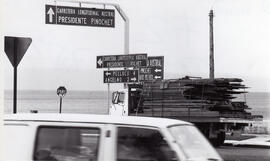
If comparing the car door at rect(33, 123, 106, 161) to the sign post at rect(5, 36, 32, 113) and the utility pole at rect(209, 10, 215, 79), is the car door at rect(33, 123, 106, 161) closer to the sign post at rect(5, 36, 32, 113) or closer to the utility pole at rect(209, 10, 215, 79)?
the sign post at rect(5, 36, 32, 113)

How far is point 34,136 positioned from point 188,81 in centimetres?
1494

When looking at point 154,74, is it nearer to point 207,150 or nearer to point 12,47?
point 12,47

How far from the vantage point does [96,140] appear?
552 cm

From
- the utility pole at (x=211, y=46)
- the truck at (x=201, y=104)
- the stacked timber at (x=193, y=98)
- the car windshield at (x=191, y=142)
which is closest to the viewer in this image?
the car windshield at (x=191, y=142)

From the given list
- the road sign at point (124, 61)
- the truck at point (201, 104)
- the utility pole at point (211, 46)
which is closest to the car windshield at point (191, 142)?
the truck at point (201, 104)

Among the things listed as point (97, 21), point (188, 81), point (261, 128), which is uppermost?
point (97, 21)

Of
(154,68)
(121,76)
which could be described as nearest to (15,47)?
(121,76)

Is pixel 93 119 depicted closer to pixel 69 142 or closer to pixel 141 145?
pixel 69 142

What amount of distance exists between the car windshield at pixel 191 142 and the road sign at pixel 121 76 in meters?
15.9

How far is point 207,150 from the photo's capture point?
19.5ft

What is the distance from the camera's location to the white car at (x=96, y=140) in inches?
215

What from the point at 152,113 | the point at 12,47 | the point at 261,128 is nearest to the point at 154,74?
the point at 152,113

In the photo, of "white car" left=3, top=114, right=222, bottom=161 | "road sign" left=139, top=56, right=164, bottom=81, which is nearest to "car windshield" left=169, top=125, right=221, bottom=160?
"white car" left=3, top=114, right=222, bottom=161

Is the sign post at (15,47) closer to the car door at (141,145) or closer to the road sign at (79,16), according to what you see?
the car door at (141,145)
